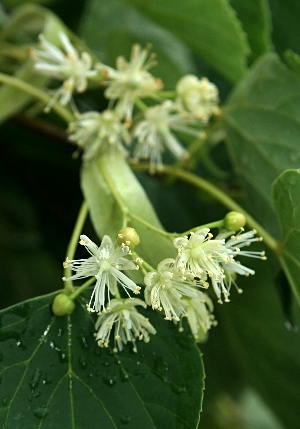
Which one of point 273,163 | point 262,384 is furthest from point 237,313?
point 273,163

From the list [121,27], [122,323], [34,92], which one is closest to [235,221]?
[122,323]

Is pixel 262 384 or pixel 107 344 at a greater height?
pixel 107 344

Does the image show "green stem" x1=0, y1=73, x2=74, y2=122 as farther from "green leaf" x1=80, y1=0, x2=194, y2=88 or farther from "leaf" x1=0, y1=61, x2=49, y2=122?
"green leaf" x1=80, y1=0, x2=194, y2=88

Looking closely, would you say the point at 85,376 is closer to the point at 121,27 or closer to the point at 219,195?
the point at 219,195

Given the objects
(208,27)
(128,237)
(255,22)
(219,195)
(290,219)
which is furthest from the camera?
(255,22)

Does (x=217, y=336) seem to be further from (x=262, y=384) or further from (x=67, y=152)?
(x=67, y=152)

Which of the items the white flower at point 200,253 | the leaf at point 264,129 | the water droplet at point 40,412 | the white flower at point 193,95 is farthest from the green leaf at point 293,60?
the water droplet at point 40,412
